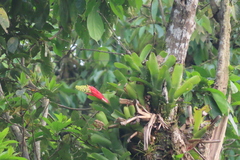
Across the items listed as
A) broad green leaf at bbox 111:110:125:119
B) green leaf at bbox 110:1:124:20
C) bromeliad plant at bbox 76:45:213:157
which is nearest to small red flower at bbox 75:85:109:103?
bromeliad plant at bbox 76:45:213:157

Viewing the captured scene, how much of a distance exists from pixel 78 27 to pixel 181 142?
3.04ft

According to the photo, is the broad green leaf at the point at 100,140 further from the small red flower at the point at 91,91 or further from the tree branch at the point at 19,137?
the tree branch at the point at 19,137

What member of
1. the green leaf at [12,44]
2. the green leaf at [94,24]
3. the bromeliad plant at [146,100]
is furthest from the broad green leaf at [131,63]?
the green leaf at [12,44]

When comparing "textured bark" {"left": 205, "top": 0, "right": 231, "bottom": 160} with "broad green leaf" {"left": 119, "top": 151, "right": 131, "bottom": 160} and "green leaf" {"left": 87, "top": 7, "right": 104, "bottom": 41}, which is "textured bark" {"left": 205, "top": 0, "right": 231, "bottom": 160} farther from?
"green leaf" {"left": 87, "top": 7, "right": 104, "bottom": 41}

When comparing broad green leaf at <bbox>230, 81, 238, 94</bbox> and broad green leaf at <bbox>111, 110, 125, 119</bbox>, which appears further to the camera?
broad green leaf at <bbox>230, 81, 238, 94</bbox>

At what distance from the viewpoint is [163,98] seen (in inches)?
68.1

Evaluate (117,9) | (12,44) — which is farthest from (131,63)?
(12,44)

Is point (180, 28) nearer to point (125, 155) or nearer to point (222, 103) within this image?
point (222, 103)

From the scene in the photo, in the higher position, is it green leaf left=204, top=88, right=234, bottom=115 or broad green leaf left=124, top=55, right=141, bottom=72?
broad green leaf left=124, top=55, right=141, bottom=72

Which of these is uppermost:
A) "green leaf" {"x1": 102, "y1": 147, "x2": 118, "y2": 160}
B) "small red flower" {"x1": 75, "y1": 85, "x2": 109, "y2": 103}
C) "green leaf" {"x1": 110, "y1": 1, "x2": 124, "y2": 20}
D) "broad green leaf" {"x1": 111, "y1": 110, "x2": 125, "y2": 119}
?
"green leaf" {"x1": 110, "y1": 1, "x2": 124, "y2": 20}

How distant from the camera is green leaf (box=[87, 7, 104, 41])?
179cm

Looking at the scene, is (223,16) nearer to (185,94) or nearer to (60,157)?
(185,94)

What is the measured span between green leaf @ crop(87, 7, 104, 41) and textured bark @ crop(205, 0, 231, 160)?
68 cm

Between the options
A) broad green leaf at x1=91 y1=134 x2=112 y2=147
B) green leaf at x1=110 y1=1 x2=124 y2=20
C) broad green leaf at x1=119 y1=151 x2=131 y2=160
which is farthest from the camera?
green leaf at x1=110 y1=1 x2=124 y2=20
